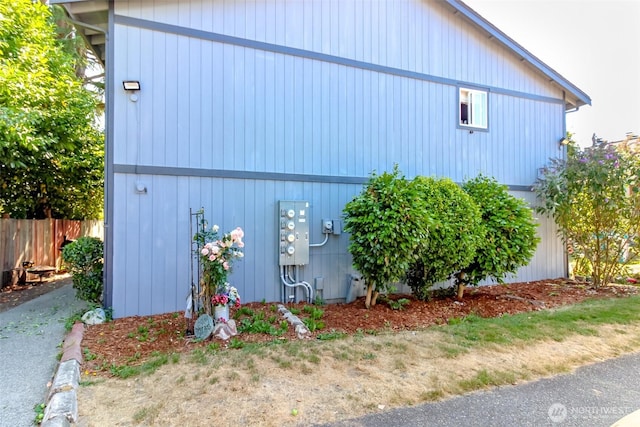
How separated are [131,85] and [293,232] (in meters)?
3.21

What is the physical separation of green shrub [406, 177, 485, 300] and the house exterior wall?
54.9 inches

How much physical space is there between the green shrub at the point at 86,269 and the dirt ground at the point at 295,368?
91 centimetres

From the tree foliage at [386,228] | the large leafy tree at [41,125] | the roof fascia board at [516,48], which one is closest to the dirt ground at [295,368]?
the tree foliage at [386,228]

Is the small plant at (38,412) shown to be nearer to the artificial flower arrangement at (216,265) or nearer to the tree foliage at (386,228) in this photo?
the artificial flower arrangement at (216,265)

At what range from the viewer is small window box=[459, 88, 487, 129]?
7793 millimetres

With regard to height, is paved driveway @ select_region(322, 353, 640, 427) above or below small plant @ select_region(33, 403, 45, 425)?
below

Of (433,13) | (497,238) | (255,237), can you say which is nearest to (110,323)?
(255,237)

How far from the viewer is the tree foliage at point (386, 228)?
5.11 metres

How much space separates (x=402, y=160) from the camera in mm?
7102

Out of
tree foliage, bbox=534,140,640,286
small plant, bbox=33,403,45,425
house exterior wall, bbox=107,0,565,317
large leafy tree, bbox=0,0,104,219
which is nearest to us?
small plant, bbox=33,403,45,425

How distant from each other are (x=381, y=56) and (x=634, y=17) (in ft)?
37.3

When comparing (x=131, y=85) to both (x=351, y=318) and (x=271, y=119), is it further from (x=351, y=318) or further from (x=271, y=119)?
(x=351, y=318)

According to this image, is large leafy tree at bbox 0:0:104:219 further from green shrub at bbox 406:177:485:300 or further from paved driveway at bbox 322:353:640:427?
paved driveway at bbox 322:353:640:427

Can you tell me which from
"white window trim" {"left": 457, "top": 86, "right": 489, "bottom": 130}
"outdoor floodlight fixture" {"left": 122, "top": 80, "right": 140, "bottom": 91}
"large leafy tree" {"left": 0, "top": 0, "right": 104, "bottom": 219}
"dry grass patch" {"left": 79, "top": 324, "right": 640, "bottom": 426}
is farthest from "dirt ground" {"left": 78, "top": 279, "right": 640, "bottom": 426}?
"white window trim" {"left": 457, "top": 86, "right": 489, "bottom": 130}
